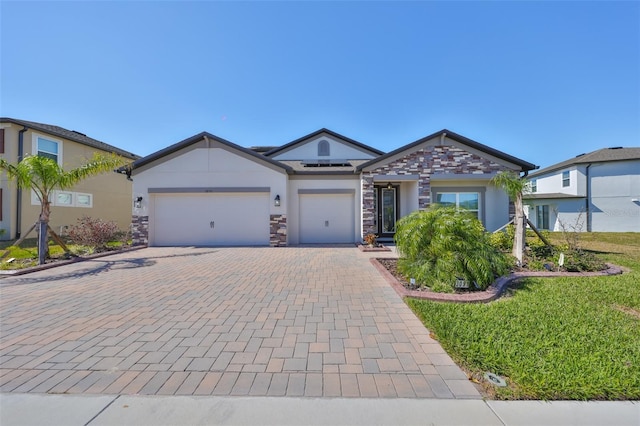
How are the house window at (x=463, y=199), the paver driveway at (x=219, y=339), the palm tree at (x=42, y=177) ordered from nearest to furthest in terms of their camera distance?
the paver driveway at (x=219, y=339), the palm tree at (x=42, y=177), the house window at (x=463, y=199)

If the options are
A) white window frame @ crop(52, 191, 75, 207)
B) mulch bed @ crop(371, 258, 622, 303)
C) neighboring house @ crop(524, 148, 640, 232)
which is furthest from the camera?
neighboring house @ crop(524, 148, 640, 232)

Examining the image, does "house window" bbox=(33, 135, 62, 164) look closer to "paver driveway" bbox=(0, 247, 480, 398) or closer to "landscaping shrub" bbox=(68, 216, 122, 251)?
"landscaping shrub" bbox=(68, 216, 122, 251)

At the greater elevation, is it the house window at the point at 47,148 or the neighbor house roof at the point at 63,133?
the neighbor house roof at the point at 63,133

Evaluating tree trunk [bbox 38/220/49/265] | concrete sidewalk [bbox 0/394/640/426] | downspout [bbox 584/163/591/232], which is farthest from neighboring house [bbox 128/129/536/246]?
downspout [bbox 584/163/591/232]

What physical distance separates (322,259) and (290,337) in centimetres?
547

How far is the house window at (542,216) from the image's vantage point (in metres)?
23.1

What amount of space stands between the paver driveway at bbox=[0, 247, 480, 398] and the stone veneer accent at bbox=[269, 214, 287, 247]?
17.9 ft

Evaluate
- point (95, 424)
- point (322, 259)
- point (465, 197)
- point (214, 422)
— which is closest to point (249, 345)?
point (214, 422)

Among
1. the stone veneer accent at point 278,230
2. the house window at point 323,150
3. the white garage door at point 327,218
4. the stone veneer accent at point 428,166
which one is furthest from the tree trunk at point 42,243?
the house window at point 323,150

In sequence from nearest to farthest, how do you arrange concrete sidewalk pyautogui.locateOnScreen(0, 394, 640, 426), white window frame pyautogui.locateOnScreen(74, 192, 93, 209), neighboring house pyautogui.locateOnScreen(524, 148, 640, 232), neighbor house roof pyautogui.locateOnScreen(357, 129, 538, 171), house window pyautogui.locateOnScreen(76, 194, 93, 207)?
concrete sidewalk pyautogui.locateOnScreen(0, 394, 640, 426) < neighbor house roof pyautogui.locateOnScreen(357, 129, 538, 171) < white window frame pyautogui.locateOnScreen(74, 192, 93, 209) < house window pyautogui.locateOnScreen(76, 194, 93, 207) < neighboring house pyautogui.locateOnScreen(524, 148, 640, 232)

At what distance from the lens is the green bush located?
220 inches

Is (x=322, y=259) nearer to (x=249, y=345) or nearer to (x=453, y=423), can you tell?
(x=249, y=345)

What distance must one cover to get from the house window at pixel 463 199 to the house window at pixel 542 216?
15.1m

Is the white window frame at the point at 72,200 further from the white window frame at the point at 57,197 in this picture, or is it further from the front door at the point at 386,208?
the front door at the point at 386,208
